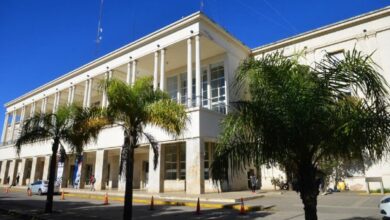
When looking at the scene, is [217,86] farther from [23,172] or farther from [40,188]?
[23,172]

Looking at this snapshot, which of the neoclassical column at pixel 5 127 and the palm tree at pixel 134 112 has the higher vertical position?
the neoclassical column at pixel 5 127

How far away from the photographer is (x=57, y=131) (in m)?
16.2

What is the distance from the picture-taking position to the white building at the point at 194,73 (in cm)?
2502

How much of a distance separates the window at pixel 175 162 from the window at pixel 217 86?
4.80m

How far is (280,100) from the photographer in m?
7.47

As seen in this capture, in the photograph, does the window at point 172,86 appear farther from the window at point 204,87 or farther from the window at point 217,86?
the window at point 217,86

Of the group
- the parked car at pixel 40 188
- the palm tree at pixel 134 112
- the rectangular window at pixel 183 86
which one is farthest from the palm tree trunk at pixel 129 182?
the parked car at pixel 40 188

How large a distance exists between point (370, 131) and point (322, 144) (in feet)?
3.88

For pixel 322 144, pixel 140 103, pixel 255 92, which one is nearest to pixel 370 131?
pixel 322 144

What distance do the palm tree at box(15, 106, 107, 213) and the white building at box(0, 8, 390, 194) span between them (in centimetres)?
611

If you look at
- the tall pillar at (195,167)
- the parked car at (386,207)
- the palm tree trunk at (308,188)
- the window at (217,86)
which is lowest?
the parked car at (386,207)

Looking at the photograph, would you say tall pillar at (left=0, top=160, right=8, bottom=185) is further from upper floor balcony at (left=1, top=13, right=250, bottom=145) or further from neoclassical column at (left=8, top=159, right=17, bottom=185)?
upper floor balcony at (left=1, top=13, right=250, bottom=145)

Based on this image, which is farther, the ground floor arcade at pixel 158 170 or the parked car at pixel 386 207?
the ground floor arcade at pixel 158 170

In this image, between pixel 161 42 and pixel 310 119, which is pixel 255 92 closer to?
pixel 310 119
